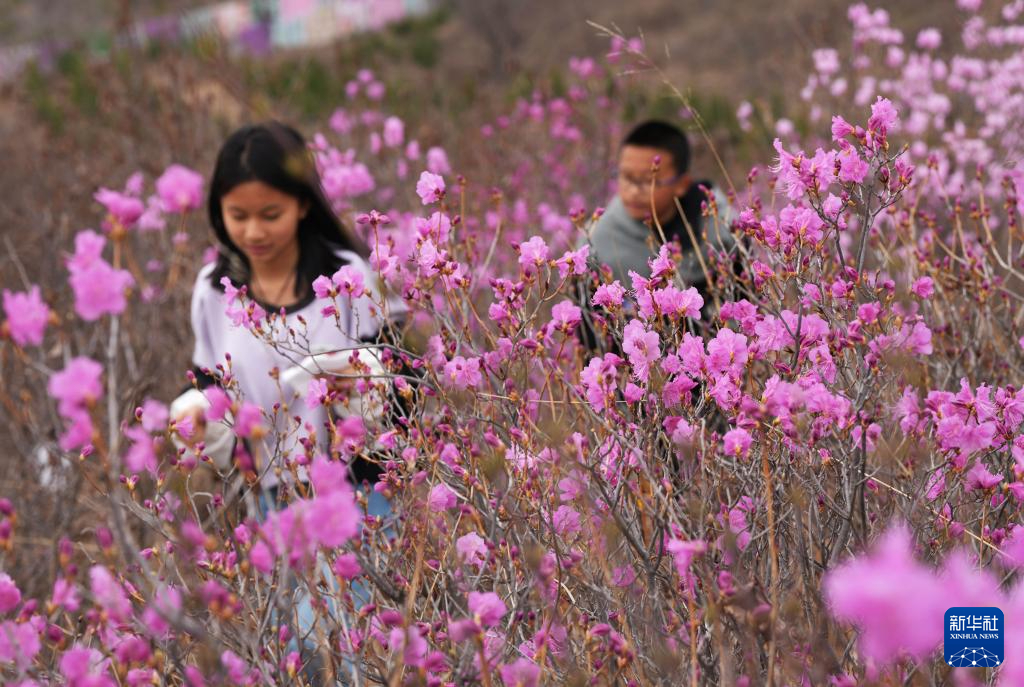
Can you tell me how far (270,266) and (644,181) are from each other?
1178mm

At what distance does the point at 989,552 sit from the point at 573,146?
16.8 ft

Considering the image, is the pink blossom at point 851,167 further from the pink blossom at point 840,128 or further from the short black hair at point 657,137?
the short black hair at point 657,137

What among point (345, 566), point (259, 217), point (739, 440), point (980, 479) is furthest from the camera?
point (259, 217)

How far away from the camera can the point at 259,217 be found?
2.76 meters

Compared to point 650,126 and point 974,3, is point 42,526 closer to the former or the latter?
point 650,126

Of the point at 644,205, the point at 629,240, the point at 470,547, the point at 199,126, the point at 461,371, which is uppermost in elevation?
the point at 199,126

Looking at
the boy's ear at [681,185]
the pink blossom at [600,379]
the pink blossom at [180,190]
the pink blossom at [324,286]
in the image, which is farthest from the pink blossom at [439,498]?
the boy's ear at [681,185]

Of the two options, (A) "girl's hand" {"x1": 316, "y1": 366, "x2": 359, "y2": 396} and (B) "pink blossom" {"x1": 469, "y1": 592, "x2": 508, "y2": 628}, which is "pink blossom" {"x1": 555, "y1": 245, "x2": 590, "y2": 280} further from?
(B) "pink blossom" {"x1": 469, "y1": 592, "x2": 508, "y2": 628}

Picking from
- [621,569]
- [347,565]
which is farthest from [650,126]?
[347,565]

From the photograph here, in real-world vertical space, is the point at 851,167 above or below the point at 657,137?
below

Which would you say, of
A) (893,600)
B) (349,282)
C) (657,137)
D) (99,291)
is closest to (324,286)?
(349,282)

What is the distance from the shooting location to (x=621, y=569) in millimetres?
1796

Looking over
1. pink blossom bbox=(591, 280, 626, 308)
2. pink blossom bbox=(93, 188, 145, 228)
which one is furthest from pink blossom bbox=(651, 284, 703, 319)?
→ pink blossom bbox=(93, 188, 145, 228)

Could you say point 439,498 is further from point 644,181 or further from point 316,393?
point 644,181
